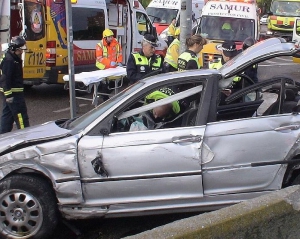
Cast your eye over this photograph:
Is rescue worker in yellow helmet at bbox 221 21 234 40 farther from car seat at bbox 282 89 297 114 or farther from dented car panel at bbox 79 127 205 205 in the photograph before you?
dented car panel at bbox 79 127 205 205

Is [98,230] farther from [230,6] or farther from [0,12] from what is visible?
[230,6]

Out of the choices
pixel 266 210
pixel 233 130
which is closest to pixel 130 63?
pixel 233 130

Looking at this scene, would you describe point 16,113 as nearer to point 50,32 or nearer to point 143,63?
point 143,63

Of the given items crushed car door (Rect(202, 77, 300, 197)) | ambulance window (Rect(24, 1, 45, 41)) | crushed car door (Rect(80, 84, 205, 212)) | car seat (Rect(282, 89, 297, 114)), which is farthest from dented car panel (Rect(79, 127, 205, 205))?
ambulance window (Rect(24, 1, 45, 41))

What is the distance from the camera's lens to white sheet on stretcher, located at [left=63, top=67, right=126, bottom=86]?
28.3 feet

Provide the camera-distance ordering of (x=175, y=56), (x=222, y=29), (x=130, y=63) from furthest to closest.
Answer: (x=222, y=29) → (x=175, y=56) → (x=130, y=63)

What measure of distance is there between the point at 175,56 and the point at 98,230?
14.7 ft

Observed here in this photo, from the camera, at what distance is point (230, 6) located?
14.5 m

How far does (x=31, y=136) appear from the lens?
15.1 ft

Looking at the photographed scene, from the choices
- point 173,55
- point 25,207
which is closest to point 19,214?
point 25,207

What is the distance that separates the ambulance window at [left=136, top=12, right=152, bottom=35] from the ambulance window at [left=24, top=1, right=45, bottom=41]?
4039 mm

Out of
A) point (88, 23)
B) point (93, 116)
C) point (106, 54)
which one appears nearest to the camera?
point (93, 116)

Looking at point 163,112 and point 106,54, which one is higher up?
point 163,112

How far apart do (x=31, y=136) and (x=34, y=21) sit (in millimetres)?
6256
